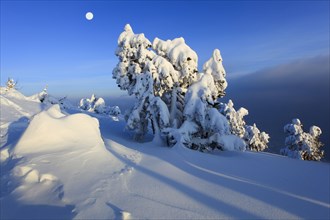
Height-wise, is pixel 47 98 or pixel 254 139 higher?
pixel 47 98

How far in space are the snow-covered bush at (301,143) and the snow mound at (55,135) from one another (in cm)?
3289

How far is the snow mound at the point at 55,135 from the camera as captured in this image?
10109 mm

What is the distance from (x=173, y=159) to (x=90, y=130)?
3.82 m

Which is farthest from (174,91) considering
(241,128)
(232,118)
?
(241,128)

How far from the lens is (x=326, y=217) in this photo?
19.4 feet

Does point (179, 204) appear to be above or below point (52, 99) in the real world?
below

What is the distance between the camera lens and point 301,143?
123 feet

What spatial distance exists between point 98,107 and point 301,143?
124 feet

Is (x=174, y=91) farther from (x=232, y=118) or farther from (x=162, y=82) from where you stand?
(x=232, y=118)

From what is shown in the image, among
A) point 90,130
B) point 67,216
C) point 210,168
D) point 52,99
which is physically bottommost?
point 67,216

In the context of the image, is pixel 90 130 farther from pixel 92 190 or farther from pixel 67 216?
pixel 67 216

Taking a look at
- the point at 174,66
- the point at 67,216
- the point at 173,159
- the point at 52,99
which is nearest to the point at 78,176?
the point at 67,216

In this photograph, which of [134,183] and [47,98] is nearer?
[134,183]

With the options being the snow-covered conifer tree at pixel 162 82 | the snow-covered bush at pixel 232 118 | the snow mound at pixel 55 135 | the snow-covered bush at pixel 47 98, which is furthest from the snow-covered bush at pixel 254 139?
the snow mound at pixel 55 135
